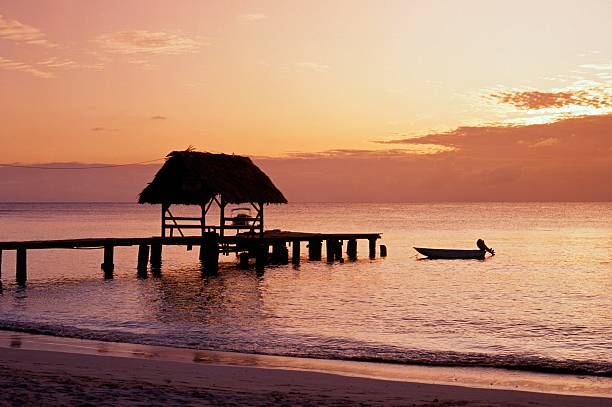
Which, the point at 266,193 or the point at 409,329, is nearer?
the point at 409,329

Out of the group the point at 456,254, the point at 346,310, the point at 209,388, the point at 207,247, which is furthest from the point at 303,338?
the point at 456,254

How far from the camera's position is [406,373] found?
Answer: 1309 centimetres

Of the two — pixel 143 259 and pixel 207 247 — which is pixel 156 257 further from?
pixel 207 247

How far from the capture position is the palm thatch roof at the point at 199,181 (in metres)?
35.7

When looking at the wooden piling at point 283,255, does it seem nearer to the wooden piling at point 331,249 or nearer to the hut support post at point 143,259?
the wooden piling at point 331,249

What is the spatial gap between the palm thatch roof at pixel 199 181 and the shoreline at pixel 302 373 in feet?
67.9

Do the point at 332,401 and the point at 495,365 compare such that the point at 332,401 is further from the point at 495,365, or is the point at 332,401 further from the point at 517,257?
the point at 517,257

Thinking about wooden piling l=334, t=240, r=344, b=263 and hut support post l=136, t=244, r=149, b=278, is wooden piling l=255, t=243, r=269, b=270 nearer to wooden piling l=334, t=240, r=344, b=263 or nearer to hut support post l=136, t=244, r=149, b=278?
hut support post l=136, t=244, r=149, b=278

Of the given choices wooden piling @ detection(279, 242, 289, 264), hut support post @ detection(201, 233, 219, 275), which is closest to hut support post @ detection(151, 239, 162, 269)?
hut support post @ detection(201, 233, 219, 275)

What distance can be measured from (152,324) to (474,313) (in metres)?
10.7

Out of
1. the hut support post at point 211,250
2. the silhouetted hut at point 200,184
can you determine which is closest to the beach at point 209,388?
the silhouetted hut at point 200,184

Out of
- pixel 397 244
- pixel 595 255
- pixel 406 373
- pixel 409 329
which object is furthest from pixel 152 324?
pixel 397 244

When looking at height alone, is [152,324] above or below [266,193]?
below

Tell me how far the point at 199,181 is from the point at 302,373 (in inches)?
941
